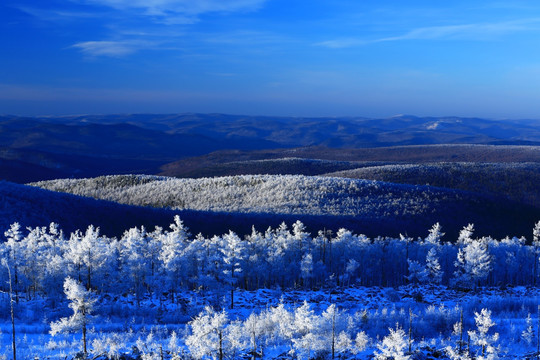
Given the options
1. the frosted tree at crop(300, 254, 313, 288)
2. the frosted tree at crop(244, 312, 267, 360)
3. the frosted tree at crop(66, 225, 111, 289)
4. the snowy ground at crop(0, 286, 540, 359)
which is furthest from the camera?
the frosted tree at crop(300, 254, 313, 288)

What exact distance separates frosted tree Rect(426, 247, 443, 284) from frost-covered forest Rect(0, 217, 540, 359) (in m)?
0.47

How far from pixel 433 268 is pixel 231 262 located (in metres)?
23.3

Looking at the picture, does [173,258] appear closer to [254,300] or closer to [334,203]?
[254,300]

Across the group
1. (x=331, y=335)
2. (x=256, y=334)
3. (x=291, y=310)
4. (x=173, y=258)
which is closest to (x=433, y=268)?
(x=291, y=310)

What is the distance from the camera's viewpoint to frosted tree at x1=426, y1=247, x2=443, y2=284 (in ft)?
163

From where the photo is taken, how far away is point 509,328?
27281 millimetres

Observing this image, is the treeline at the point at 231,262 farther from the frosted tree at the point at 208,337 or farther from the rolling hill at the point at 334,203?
the rolling hill at the point at 334,203

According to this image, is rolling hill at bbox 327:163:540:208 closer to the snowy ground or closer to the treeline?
the treeline

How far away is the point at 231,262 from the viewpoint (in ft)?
133

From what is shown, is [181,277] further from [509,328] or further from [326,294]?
[509,328]

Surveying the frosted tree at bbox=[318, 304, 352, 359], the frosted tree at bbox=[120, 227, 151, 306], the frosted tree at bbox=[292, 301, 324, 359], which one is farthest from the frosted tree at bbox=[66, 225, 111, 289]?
the frosted tree at bbox=[318, 304, 352, 359]

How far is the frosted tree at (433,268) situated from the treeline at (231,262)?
0.15m

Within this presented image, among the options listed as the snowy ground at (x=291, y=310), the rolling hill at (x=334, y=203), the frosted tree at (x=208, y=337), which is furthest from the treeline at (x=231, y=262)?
the rolling hill at (x=334, y=203)

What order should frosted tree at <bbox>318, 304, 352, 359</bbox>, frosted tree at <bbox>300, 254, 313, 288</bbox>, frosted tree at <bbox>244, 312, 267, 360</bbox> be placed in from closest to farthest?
frosted tree at <bbox>318, 304, 352, 359</bbox>, frosted tree at <bbox>244, 312, 267, 360</bbox>, frosted tree at <bbox>300, 254, 313, 288</bbox>
